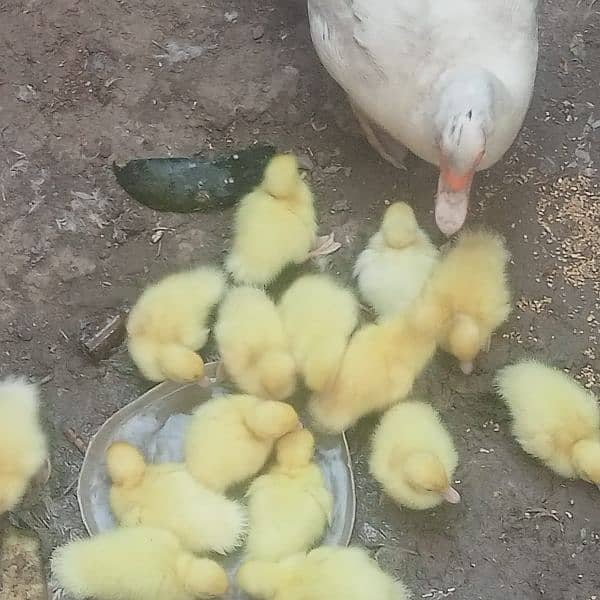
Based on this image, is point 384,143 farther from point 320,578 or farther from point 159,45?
point 320,578

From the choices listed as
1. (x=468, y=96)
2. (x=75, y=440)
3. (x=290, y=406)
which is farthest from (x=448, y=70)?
(x=75, y=440)

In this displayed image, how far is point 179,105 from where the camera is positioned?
6.48 ft

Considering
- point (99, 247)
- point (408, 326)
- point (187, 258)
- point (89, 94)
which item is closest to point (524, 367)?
point (408, 326)

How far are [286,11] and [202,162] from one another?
365mm

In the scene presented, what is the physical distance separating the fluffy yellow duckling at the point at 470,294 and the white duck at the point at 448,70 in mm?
92

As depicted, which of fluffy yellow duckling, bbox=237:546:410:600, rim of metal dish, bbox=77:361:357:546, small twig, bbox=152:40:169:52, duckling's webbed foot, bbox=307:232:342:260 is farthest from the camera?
small twig, bbox=152:40:169:52

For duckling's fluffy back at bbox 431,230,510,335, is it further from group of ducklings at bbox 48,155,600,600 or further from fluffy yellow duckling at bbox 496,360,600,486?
fluffy yellow duckling at bbox 496,360,600,486

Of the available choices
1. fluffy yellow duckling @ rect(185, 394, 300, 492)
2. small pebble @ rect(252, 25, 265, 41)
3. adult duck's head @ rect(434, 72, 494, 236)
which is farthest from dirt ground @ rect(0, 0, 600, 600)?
adult duck's head @ rect(434, 72, 494, 236)

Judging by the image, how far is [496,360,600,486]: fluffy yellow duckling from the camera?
5.35 ft

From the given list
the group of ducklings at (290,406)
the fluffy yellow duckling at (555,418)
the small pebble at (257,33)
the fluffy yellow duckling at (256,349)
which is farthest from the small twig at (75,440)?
the small pebble at (257,33)

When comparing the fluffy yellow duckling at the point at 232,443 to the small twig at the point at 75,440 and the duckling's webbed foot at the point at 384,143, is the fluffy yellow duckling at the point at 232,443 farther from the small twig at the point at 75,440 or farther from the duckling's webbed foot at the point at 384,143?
the duckling's webbed foot at the point at 384,143

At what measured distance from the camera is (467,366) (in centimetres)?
175

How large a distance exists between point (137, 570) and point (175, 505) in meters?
0.12

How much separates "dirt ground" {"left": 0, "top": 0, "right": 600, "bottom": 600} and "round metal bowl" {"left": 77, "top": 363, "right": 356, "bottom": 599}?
0.04 meters
